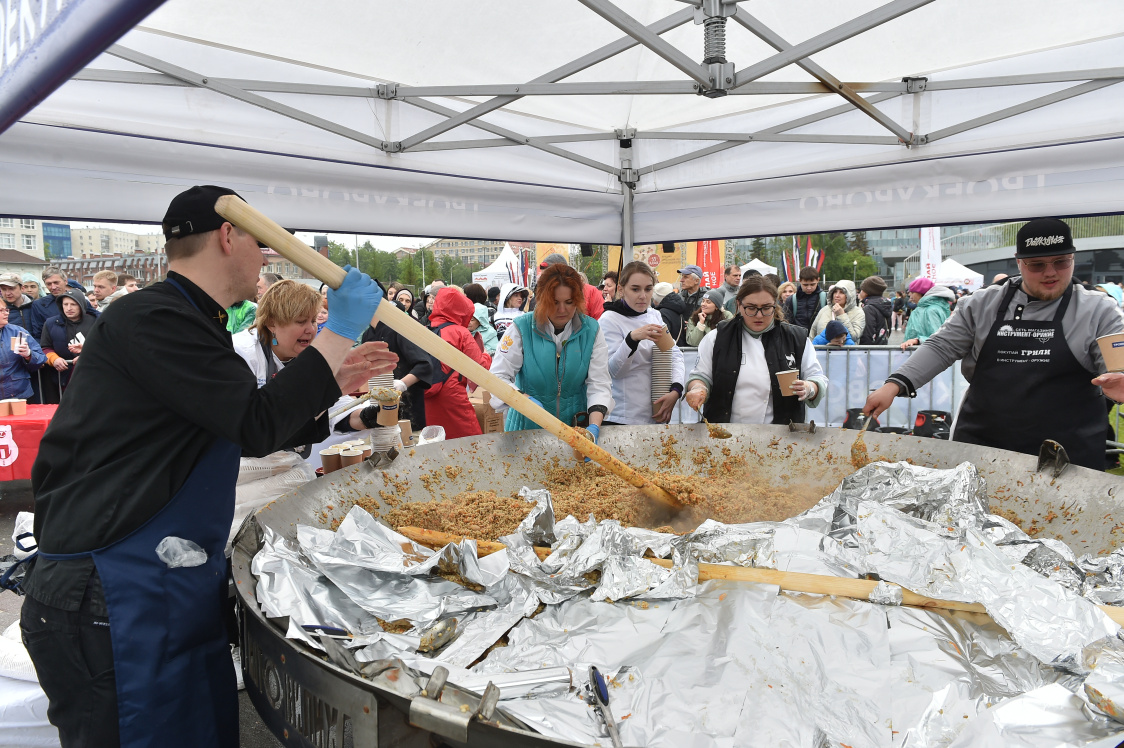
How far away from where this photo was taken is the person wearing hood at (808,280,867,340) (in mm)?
7613

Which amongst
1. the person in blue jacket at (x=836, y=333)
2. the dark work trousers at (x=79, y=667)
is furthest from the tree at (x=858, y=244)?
the dark work trousers at (x=79, y=667)

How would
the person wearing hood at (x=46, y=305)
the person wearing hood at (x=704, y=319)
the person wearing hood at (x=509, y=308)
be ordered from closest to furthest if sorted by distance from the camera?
the person wearing hood at (x=704, y=319)
the person wearing hood at (x=46, y=305)
the person wearing hood at (x=509, y=308)

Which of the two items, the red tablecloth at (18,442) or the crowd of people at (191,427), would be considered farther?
the red tablecloth at (18,442)

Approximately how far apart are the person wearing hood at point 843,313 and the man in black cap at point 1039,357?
4.96 m

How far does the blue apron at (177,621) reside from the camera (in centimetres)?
130

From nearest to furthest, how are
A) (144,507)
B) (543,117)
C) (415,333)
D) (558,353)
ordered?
(144,507) → (415,333) → (558,353) → (543,117)

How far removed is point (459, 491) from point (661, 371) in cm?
150

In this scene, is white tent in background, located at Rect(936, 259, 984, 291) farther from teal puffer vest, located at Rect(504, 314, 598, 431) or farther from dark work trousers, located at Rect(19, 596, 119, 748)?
dark work trousers, located at Rect(19, 596, 119, 748)

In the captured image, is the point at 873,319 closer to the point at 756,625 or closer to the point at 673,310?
the point at 673,310

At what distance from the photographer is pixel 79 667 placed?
1.31 meters

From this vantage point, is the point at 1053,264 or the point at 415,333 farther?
the point at 1053,264

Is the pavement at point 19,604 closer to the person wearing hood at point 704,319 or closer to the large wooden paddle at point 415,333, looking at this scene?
the large wooden paddle at point 415,333

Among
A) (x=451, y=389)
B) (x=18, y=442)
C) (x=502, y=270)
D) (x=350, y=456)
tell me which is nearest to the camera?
(x=350, y=456)

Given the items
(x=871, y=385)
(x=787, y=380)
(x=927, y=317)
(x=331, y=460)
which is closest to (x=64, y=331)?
(x=331, y=460)
